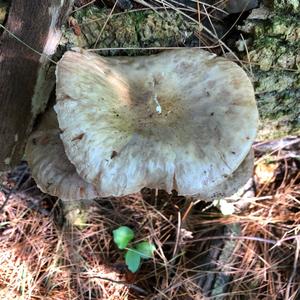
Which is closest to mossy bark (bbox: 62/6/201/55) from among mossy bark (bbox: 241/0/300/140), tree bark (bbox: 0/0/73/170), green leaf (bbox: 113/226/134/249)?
tree bark (bbox: 0/0/73/170)

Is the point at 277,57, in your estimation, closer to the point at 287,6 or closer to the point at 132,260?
the point at 287,6

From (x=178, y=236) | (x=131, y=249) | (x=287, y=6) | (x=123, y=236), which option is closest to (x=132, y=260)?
(x=131, y=249)

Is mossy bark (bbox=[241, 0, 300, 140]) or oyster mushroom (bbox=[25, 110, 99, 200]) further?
mossy bark (bbox=[241, 0, 300, 140])

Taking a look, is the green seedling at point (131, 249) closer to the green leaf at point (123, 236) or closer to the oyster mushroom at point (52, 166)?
the green leaf at point (123, 236)

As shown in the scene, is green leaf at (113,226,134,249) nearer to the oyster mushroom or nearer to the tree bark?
the oyster mushroom

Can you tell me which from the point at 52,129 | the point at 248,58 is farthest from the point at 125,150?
the point at 248,58

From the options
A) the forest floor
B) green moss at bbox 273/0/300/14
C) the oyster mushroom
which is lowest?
the forest floor

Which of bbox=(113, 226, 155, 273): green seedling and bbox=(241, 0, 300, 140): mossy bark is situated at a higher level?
bbox=(241, 0, 300, 140): mossy bark
